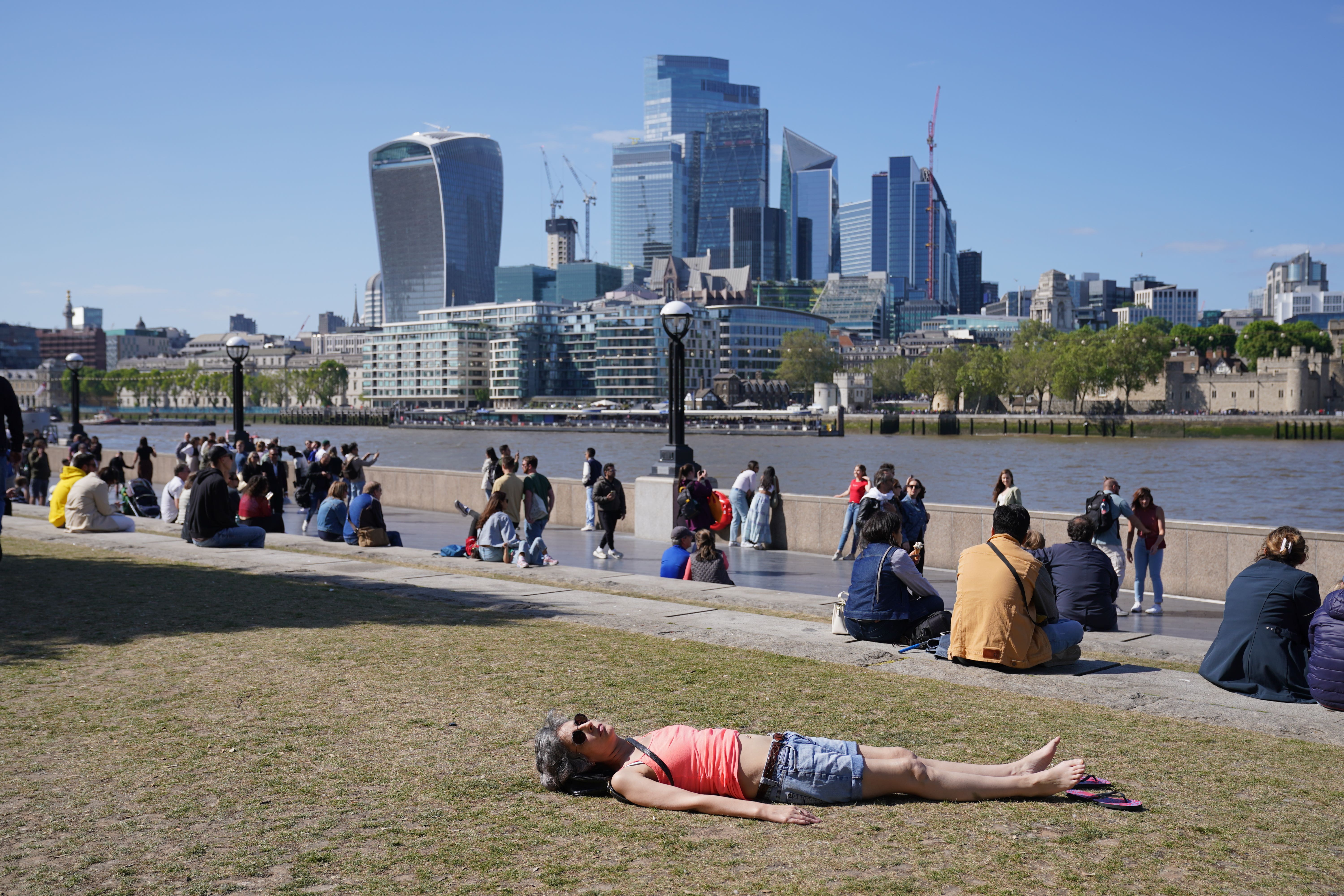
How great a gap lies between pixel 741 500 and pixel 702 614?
383 inches

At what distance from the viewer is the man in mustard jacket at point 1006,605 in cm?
739

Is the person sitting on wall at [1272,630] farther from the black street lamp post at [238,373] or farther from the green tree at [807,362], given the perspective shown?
the green tree at [807,362]

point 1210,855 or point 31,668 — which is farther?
point 31,668

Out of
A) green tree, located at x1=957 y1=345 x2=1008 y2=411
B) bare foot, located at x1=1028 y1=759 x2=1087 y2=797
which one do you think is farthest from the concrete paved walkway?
green tree, located at x1=957 y1=345 x2=1008 y2=411

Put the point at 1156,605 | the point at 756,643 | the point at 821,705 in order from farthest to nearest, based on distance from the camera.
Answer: the point at 1156,605, the point at 756,643, the point at 821,705

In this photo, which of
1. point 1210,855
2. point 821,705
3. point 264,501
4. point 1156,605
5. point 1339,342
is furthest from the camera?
point 1339,342

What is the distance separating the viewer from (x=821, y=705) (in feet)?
21.7

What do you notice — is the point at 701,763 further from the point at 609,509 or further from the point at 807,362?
the point at 807,362

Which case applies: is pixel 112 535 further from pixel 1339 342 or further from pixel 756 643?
pixel 1339 342

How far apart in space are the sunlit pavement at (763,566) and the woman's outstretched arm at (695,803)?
19.4 ft

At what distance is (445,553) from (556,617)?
5863 millimetres

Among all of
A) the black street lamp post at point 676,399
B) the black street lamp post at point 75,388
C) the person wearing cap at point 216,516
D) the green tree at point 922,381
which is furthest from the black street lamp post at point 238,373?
the green tree at point 922,381

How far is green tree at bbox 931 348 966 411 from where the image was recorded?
157m

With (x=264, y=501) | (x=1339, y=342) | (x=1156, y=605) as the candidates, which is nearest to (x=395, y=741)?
(x=1156, y=605)
